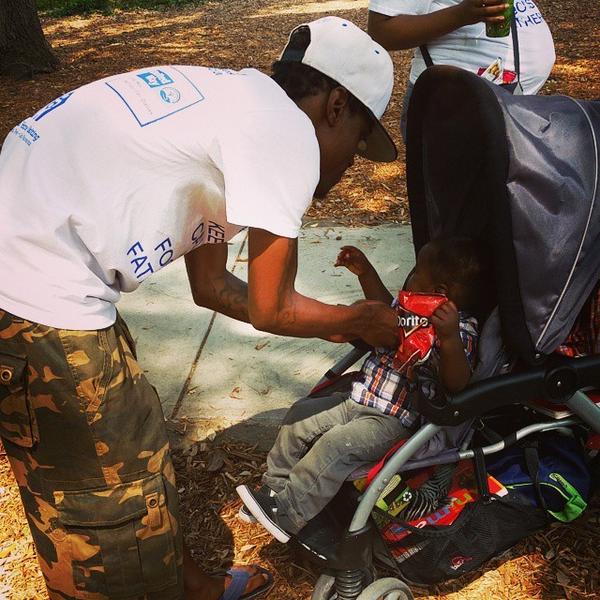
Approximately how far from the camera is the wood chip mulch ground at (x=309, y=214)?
2.71 metres

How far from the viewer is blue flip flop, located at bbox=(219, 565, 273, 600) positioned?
8.60ft

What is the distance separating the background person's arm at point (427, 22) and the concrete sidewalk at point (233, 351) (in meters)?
1.44

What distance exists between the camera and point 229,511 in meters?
3.06

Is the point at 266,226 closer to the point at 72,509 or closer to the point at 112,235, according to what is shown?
the point at 112,235

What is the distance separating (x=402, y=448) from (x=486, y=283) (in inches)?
22.9

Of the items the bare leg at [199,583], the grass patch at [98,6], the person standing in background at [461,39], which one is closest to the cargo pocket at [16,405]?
the bare leg at [199,583]

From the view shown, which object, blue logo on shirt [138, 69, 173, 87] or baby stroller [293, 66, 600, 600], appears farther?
baby stroller [293, 66, 600, 600]

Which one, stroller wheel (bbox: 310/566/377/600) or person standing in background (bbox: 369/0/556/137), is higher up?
person standing in background (bbox: 369/0/556/137)

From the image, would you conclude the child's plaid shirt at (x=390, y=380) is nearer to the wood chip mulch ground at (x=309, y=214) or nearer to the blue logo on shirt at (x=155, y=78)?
the wood chip mulch ground at (x=309, y=214)

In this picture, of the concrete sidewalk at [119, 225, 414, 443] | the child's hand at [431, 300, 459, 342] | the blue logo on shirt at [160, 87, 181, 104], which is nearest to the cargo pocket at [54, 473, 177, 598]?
the child's hand at [431, 300, 459, 342]

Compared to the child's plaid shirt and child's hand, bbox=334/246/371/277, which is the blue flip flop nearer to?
the child's plaid shirt

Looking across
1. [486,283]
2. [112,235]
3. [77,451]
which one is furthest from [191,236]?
[486,283]

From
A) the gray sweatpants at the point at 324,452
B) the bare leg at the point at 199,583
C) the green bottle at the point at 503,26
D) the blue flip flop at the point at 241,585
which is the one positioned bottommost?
the blue flip flop at the point at 241,585

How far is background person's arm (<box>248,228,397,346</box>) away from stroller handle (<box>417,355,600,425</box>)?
27 cm
